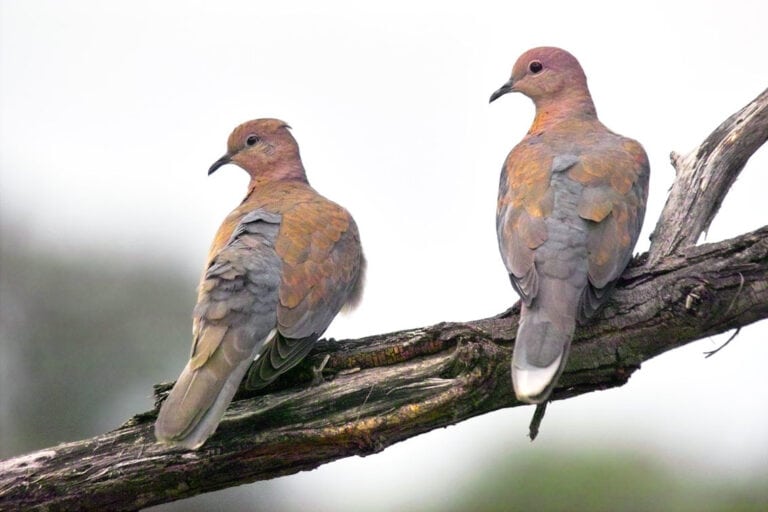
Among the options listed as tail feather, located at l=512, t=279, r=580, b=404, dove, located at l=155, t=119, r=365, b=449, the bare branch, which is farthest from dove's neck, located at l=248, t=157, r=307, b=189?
tail feather, located at l=512, t=279, r=580, b=404

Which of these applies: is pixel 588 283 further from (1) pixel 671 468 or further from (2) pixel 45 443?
(2) pixel 45 443

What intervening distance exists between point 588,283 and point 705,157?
1.23 meters

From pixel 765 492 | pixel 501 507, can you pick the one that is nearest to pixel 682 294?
pixel 765 492

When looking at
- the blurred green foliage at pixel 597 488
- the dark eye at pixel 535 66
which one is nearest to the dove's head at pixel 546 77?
the dark eye at pixel 535 66

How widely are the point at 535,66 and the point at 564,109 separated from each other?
433 millimetres

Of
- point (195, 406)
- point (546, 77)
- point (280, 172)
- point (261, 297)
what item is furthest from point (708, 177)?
point (195, 406)

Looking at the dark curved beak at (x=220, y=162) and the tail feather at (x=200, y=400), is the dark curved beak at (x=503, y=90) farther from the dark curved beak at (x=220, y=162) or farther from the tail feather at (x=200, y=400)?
the tail feather at (x=200, y=400)

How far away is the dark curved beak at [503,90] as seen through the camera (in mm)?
7379

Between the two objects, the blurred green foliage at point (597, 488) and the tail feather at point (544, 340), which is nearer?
the tail feather at point (544, 340)

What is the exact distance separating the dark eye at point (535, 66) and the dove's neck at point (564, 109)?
7.9 inches

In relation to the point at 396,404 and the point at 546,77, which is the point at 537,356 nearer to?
the point at 396,404

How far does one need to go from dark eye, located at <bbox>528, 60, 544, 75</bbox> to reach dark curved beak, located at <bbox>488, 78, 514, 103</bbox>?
0.47ft

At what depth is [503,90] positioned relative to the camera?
24.3 ft

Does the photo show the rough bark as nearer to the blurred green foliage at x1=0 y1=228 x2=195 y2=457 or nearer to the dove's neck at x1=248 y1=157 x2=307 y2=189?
the dove's neck at x1=248 y1=157 x2=307 y2=189
